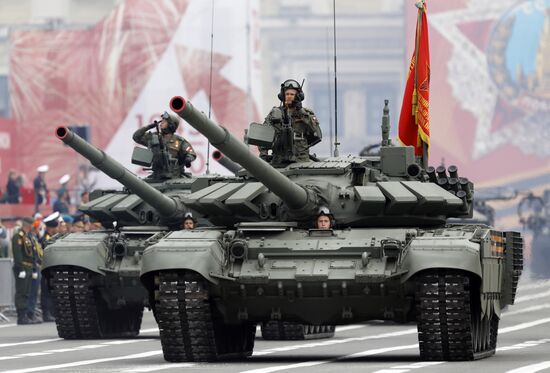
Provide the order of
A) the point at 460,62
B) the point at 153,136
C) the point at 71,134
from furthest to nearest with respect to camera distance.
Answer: the point at 460,62 → the point at 153,136 → the point at 71,134

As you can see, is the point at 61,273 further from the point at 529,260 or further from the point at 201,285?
the point at 529,260

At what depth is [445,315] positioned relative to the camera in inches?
1241

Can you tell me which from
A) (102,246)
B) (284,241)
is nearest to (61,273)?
(102,246)

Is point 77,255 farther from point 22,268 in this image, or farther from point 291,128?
point 22,268

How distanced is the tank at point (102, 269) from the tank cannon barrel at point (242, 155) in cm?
Answer: 603

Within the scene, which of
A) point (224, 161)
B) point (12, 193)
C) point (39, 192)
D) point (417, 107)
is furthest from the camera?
point (12, 193)

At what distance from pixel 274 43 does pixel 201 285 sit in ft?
503

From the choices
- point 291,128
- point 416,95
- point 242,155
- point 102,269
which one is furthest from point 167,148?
point 242,155

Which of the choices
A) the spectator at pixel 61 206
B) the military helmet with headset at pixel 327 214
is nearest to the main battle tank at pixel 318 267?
the military helmet with headset at pixel 327 214

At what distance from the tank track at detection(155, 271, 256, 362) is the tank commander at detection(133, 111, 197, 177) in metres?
10.8

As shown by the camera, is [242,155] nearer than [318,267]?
Yes

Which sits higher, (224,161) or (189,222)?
(224,161)

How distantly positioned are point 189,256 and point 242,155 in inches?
62.6

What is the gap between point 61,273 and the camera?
39.6 metres
